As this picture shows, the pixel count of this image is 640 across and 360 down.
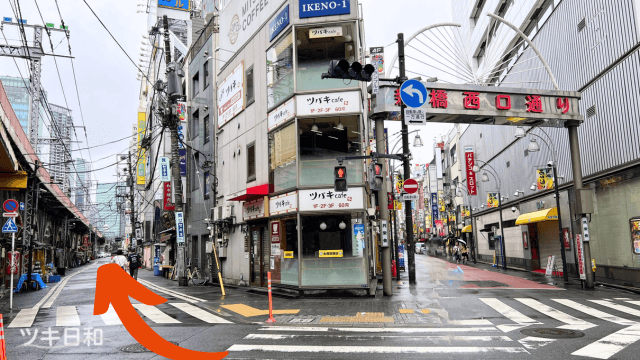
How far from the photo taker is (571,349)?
7773mm

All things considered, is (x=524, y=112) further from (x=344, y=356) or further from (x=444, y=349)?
(x=344, y=356)

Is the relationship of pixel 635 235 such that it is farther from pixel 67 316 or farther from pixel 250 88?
pixel 67 316

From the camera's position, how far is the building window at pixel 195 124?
99.4 ft

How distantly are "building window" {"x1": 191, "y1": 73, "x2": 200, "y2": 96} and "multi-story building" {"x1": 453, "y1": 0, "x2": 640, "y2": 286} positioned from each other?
61.6 feet

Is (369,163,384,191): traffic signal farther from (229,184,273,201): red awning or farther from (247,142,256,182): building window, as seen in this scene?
(247,142,256,182): building window

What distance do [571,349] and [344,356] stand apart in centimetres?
391

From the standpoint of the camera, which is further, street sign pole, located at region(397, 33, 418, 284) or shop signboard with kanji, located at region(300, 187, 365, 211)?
street sign pole, located at region(397, 33, 418, 284)

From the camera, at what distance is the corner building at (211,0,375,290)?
16484 millimetres

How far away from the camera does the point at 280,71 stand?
1856 cm

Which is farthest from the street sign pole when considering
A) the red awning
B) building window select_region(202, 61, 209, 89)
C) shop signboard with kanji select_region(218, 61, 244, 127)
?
building window select_region(202, 61, 209, 89)

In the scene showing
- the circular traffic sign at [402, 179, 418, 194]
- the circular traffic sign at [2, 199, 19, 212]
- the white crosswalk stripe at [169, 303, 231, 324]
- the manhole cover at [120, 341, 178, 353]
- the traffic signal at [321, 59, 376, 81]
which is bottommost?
the white crosswalk stripe at [169, 303, 231, 324]

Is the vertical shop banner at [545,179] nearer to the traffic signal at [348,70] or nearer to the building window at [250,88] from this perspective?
the building window at [250,88]

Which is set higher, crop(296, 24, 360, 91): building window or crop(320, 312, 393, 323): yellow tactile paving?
crop(296, 24, 360, 91): building window

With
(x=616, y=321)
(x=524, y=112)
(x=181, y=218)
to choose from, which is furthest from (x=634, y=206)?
(x=181, y=218)
